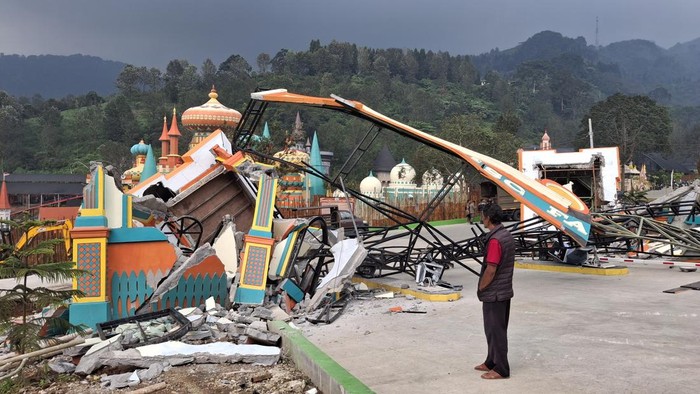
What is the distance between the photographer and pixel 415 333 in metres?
7.11

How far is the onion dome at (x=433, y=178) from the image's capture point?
4093 cm

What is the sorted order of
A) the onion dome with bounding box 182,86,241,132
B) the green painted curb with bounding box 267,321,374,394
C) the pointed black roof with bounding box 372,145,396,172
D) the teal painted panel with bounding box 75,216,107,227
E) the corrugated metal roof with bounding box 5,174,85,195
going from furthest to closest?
the pointed black roof with bounding box 372,145,396,172 → the corrugated metal roof with bounding box 5,174,85,195 → the onion dome with bounding box 182,86,241,132 → the teal painted panel with bounding box 75,216,107,227 → the green painted curb with bounding box 267,321,374,394

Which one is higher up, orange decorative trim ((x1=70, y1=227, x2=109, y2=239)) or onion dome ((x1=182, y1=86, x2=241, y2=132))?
onion dome ((x1=182, y1=86, x2=241, y2=132))

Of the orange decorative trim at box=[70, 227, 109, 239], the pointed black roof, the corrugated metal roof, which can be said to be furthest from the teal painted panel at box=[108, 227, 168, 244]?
the pointed black roof

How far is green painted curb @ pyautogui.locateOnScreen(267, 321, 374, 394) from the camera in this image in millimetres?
4191

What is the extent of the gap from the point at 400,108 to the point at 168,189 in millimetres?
102783

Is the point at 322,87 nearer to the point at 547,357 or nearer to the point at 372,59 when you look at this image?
the point at 372,59

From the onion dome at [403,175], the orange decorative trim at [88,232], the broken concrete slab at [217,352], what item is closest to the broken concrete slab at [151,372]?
the broken concrete slab at [217,352]

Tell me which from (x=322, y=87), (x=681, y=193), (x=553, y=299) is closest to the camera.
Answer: (x=553, y=299)

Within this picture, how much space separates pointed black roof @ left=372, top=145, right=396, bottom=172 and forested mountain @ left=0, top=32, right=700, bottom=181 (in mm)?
3098

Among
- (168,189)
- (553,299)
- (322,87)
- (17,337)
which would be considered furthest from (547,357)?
(322,87)

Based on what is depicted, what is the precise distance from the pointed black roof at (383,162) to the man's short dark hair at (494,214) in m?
59.7

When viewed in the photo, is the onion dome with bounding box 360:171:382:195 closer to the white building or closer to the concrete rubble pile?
the white building

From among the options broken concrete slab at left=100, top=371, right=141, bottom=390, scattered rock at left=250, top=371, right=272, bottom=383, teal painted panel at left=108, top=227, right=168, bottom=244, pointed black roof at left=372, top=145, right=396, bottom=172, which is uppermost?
pointed black roof at left=372, top=145, right=396, bottom=172
